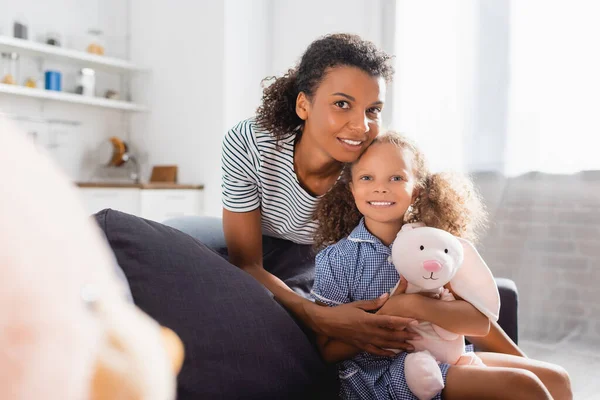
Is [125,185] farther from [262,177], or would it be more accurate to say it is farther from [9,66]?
[262,177]

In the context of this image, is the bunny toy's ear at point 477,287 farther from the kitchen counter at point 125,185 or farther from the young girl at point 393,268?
the kitchen counter at point 125,185

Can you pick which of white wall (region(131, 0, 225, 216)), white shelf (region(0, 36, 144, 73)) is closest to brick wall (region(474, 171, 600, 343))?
white wall (region(131, 0, 225, 216))

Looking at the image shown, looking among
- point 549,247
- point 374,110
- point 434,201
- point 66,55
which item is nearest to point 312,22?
point 66,55

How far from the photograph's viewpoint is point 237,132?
5.32 feet

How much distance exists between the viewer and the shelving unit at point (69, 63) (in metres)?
3.40

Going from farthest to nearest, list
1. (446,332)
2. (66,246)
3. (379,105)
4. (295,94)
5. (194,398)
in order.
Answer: (295,94)
(379,105)
(446,332)
(194,398)
(66,246)

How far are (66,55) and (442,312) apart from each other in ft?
10.7

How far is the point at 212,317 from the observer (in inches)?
34.5

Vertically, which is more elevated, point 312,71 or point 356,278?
point 312,71

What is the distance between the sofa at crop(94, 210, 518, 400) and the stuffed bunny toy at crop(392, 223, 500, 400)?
0.20 m

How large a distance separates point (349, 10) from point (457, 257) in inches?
117

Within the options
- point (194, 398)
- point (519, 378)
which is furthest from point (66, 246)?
point (519, 378)

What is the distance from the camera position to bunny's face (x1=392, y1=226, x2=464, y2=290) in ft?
3.47

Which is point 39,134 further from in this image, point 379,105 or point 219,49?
point 379,105
